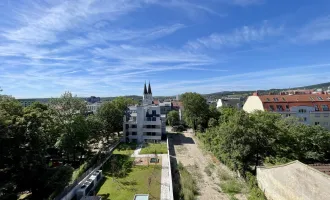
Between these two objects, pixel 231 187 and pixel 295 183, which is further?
pixel 231 187

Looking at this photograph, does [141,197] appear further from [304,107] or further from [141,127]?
[304,107]

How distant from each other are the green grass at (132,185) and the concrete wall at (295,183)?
37.1 feet

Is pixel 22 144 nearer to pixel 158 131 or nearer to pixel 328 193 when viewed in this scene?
pixel 328 193

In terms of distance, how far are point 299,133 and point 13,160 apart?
32.9 metres

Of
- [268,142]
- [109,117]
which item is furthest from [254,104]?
[109,117]

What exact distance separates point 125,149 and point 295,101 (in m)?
40.7

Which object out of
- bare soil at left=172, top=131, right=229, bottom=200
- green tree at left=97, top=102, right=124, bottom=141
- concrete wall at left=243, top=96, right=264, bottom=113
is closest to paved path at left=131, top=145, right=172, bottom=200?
bare soil at left=172, top=131, right=229, bottom=200

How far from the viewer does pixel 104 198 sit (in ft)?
66.1

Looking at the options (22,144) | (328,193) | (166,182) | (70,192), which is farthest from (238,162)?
(22,144)

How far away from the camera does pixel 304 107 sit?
152 ft

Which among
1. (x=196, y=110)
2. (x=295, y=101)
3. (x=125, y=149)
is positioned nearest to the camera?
(x=125, y=149)

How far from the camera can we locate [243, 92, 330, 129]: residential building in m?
46.2

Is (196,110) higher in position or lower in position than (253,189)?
higher

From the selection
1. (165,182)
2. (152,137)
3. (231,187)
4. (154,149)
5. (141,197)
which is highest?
(152,137)
